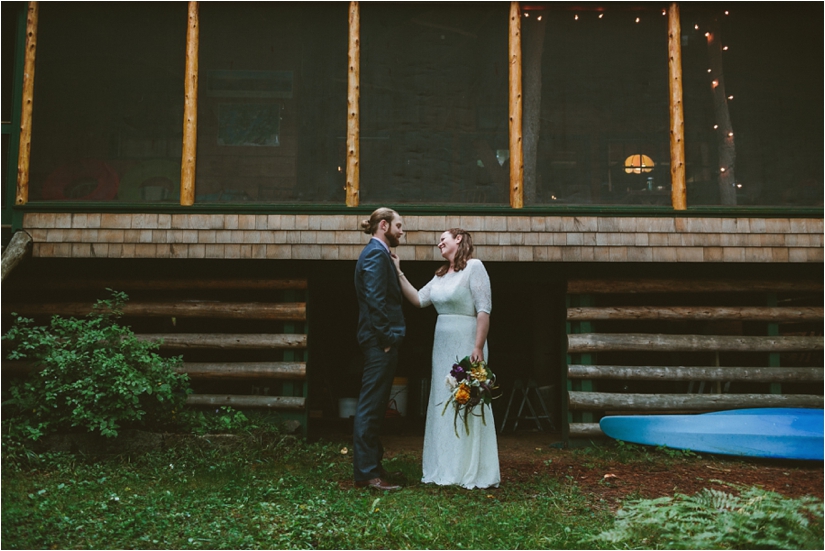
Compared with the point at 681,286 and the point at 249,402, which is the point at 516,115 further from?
the point at 249,402

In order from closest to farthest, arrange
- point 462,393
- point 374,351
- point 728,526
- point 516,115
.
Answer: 1. point 728,526
2. point 462,393
3. point 374,351
4. point 516,115

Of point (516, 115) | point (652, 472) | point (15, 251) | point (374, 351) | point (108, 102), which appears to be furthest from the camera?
point (108, 102)

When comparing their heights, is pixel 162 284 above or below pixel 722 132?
below

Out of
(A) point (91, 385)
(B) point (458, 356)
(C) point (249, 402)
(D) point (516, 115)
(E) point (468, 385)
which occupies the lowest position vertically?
(C) point (249, 402)

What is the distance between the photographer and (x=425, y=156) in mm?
7438

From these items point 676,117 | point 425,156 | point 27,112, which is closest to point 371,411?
point 425,156

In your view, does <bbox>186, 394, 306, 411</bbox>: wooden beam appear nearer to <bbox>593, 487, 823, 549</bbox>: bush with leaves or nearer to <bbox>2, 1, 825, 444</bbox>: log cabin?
<bbox>2, 1, 825, 444</bbox>: log cabin

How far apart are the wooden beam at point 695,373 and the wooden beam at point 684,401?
0.61 ft

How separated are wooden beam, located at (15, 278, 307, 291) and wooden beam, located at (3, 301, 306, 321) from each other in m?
0.17

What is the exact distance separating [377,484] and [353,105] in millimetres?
3943

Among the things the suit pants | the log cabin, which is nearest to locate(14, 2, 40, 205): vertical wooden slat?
the log cabin

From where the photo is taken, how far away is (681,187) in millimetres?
7371

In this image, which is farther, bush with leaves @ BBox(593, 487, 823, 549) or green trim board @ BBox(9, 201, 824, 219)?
green trim board @ BBox(9, 201, 824, 219)

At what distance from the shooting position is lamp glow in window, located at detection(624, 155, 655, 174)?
7.45 m
